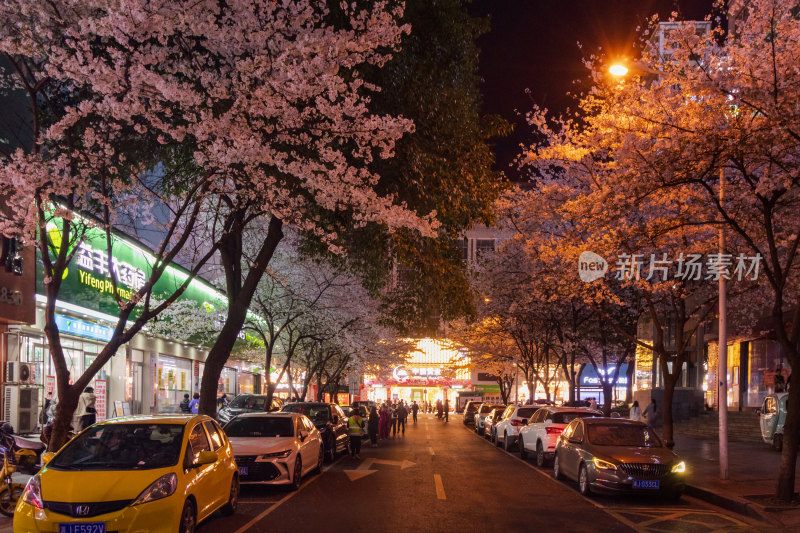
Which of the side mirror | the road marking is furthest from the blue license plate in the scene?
the road marking

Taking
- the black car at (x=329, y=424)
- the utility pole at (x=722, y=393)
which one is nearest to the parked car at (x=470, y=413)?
the black car at (x=329, y=424)

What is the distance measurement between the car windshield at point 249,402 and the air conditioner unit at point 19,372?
38.4 ft

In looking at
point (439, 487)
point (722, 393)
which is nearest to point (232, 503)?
point (439, 487)

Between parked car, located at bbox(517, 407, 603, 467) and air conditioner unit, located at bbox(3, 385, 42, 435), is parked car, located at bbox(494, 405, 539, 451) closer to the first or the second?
parked car, located at bbox(517, 407, 603, 467)

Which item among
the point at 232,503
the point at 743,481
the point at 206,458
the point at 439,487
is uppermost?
the point at 206,458

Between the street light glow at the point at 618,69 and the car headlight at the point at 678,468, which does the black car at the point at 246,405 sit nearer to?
the car headlight at the point at 678,468

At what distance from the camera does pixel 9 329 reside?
63.4ft

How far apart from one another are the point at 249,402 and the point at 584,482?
1878cm

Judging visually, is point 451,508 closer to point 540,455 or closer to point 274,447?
point 274,447

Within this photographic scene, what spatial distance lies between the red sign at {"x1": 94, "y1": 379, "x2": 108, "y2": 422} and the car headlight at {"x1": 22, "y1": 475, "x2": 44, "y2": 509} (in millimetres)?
18557

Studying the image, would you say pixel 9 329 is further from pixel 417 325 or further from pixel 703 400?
pixel 703 400

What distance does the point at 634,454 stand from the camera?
13.9 meters

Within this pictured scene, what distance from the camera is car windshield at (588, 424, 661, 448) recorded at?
1488cm

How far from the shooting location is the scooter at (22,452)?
10.9m
